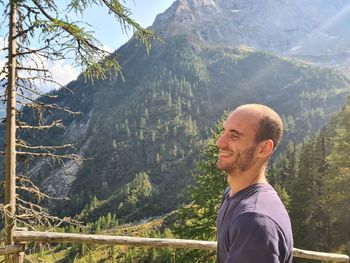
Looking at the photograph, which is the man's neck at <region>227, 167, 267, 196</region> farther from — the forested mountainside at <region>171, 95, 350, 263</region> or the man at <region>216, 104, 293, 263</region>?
the forested mountainside at <region>171, 95, 350, 263</region>

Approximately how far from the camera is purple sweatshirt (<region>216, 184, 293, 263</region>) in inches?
88.1

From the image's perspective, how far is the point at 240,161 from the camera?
285 centimetres

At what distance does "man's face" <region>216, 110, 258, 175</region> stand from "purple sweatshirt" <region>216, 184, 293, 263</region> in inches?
8.9

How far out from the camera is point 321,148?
161 feet

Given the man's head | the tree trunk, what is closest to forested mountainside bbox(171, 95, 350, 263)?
the tree trunk

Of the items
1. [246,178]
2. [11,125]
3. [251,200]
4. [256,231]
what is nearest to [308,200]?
[11,125]

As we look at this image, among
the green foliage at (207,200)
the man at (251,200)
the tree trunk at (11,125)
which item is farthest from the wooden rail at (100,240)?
the green foliage at (207,200)

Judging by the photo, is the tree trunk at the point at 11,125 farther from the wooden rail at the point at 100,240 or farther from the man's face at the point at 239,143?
the man's face at the point at 239,143

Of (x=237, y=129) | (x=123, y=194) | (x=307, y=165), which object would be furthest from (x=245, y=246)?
(x=123, y=194)

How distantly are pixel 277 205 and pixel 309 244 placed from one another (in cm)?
4039

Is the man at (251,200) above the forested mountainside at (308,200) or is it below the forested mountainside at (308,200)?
above

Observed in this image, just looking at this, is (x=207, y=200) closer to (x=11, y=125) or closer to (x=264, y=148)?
(x=11, y=125)

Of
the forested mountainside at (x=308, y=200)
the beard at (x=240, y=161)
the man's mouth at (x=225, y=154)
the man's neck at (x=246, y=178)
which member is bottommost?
the forested mountainside at (x=308, y=200)

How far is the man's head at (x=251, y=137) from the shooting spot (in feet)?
9.16
